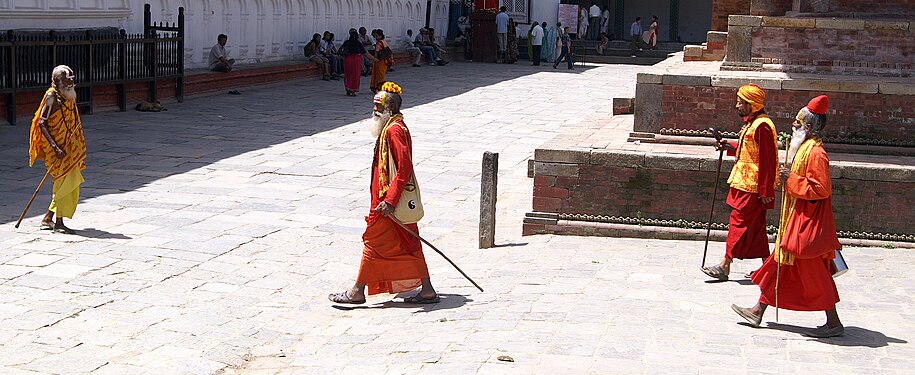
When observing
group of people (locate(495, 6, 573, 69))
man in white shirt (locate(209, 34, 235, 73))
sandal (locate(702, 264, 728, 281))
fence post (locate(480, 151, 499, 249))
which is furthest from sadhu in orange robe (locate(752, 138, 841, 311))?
group of people (locate(495, 6, 573, 69))

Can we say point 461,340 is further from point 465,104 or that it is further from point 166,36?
point 465,104

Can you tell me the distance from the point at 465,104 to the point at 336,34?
7.78m

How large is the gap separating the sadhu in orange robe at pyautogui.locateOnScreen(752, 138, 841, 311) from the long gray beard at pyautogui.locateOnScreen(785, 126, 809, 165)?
0.04m

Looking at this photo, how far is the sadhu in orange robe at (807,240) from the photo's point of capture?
6738 millimetres

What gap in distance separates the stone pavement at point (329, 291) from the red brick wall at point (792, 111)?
1.89 meters

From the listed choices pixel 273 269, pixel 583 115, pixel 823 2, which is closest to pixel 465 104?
pixel 583 115

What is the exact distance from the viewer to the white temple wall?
1737 centimetres

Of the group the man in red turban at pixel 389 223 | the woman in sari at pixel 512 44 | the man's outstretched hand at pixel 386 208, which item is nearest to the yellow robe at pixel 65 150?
the man in red turban at pixel 389 223

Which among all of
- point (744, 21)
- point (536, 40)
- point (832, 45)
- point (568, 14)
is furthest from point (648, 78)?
point (568, 14)

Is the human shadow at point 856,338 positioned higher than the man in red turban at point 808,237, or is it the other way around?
the man in red turban at point 808,237

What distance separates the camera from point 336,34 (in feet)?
94.9

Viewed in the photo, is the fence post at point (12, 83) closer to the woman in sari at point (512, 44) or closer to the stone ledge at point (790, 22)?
the stone ledge at point (790, 22)

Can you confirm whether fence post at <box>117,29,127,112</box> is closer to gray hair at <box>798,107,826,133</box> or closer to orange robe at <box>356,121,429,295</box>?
orange robe at <box>356,121,429,295</box>

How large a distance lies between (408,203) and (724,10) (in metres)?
10.5
